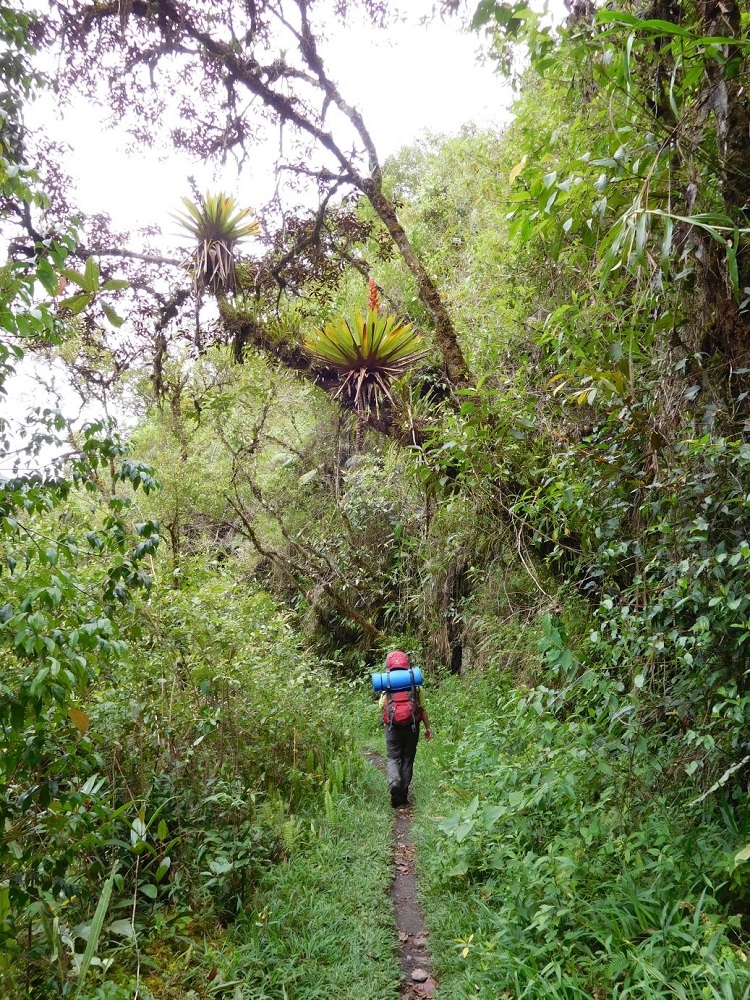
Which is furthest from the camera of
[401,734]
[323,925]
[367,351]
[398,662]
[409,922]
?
[367,351]

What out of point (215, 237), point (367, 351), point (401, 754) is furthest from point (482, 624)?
point (215, 237)

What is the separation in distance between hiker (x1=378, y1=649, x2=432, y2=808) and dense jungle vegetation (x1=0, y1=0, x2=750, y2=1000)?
291mm

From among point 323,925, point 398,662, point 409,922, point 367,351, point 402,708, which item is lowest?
point 409,922

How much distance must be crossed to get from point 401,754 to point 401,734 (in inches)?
9.1

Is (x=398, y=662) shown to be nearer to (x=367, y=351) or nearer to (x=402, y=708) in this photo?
(x=402, y=708)

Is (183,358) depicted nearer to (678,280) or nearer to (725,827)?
(678,280)

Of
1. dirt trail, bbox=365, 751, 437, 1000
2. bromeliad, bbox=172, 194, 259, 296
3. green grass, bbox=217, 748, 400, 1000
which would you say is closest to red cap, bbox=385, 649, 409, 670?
dirt trail, bbox=365, 751, 437, 1000

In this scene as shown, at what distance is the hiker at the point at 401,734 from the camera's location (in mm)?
5797

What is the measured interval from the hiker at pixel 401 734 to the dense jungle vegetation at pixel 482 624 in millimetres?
291

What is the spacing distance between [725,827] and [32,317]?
11.7 feet

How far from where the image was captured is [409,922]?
3992 millimetres

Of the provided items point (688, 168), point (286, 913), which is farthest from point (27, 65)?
point (286, 913)

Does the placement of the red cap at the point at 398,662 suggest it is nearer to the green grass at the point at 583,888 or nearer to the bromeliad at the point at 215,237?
the green grass at the point at 583,888

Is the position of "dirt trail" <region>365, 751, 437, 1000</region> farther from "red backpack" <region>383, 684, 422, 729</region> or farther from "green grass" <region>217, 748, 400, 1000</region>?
"red backpack" <region>383, 684, 422, 729</region>
